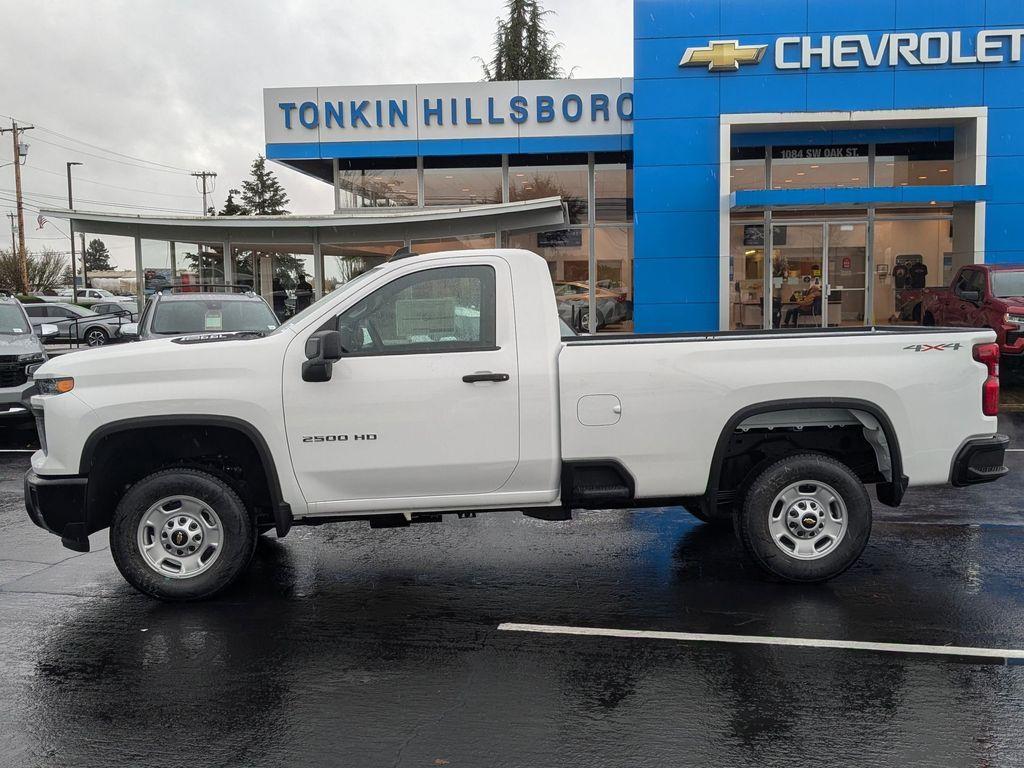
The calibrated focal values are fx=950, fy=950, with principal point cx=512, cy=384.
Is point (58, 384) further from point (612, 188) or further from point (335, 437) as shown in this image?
point (612, 188)

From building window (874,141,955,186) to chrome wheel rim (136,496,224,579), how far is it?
2110cm

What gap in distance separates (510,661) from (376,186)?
882 inches

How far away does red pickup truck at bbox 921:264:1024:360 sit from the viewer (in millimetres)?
14734

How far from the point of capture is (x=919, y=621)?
5.25 metres

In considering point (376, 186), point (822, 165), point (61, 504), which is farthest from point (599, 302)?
point (61, 504)

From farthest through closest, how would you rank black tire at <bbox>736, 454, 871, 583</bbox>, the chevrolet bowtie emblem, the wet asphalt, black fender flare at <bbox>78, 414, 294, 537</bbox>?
the chevrolet bowtie emblem, black tire at <bbox>736, 454, 871, 583</bbox>, black fender flare at <bbox>78, 414, 294, 537</bbox>, the wet asphalt

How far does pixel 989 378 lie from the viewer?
5941 millimetres

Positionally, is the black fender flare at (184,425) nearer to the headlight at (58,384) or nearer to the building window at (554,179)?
the headlight at (58,384)

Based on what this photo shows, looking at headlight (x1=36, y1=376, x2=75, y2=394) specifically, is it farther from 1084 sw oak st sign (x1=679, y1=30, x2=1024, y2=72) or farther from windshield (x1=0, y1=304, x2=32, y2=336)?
1084 sw oak st sign (x1=679, y1=30, x2=1024, y2=72)

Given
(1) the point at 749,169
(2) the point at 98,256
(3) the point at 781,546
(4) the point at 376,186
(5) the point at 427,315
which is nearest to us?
(5) the point at 427,315

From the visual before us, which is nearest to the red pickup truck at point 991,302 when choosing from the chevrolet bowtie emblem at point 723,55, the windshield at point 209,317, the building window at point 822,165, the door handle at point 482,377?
the building window at point 822,165

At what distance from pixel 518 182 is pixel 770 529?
20801mm

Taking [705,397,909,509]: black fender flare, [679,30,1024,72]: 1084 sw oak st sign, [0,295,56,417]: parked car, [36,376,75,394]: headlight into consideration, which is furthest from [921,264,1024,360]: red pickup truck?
[0,295,56,417]: parked car

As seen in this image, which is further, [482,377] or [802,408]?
[802,408]
